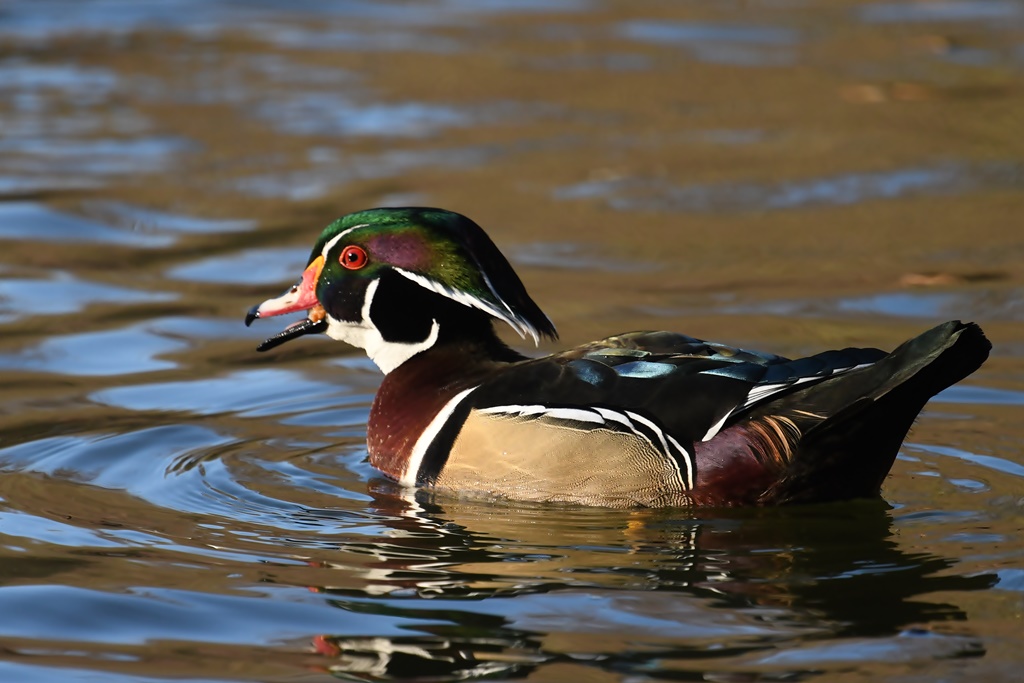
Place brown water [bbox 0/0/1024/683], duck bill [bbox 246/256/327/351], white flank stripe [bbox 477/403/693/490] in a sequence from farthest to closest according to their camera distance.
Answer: duck bill [bbox 246/256/327/351] < white flank stripe [bbox 477/403/693/490] < brown water [bbox 0/0/1024/683]

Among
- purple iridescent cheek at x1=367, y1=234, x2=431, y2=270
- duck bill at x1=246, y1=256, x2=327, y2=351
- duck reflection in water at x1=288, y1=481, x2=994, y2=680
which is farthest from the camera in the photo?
duck bill at x1=246, y1=256, x2=327, y2=351

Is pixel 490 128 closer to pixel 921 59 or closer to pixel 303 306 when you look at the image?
pixel 921 59

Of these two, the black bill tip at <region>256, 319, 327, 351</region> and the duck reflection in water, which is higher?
the black bill tip at <region>256, 319, 327, 351</region>

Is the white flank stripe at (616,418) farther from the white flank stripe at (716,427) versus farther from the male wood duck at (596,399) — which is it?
the white flank stripe at (716,427)

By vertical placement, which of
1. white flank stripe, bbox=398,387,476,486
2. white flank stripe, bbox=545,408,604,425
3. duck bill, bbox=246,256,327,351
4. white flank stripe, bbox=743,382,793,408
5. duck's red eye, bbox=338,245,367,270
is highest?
duck's red eye, bbox=338,245,367,270

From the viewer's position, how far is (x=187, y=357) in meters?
8.61

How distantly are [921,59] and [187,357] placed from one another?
845 centimetres

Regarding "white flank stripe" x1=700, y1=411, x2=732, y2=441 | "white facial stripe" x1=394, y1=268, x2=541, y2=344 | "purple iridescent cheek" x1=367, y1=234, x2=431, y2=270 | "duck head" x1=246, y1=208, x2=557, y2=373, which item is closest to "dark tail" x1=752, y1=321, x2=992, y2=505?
"white flank stripe" x1=700, y1=411, x2=732, y2=441

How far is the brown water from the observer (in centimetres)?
506

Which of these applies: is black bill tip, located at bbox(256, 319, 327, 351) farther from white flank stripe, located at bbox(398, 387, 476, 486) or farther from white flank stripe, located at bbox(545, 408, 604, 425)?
white flank stripe, located at bbox(545, 408, 604, 425)

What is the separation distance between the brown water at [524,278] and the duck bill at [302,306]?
19.5 inches

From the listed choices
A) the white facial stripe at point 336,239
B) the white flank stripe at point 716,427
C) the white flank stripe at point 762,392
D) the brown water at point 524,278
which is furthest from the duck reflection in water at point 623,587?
the white facial stripe at point 336,239

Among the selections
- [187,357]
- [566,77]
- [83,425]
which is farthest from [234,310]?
[566,77]

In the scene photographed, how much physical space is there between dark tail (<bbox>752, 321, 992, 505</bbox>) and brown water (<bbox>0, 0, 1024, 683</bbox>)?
15 centimetres
